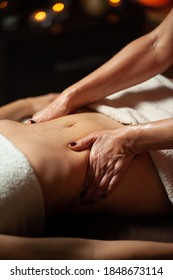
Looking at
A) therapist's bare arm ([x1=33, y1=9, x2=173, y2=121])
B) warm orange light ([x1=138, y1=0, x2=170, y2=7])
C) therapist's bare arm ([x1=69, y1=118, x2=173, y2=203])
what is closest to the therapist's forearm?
therapist's bare arm ([x1=69, y1=118, x2=173, y2=203])

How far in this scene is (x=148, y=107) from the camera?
4.12 ft

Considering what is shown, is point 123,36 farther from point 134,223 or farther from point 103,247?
point 103,247

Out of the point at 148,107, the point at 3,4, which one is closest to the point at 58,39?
the point at 3,4

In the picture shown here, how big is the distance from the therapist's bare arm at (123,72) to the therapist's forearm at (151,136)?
289 mm

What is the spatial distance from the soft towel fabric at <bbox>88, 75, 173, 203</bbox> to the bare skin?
1.2 inches

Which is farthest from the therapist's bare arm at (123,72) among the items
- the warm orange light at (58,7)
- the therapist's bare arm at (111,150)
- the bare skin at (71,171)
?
the warm orange light at (58,7)

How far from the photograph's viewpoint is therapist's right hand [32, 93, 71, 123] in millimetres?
1277

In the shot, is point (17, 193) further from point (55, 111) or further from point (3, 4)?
point (3, 4)

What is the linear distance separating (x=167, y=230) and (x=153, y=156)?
0.20 metres

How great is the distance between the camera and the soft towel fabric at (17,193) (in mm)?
896

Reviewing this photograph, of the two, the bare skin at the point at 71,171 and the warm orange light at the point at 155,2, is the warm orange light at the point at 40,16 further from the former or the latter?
the bare skin at the point at 71,171

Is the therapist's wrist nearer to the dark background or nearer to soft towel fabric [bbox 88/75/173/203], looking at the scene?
soft towel fabric [bbox 88/75/173/203]

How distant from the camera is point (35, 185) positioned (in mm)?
920
